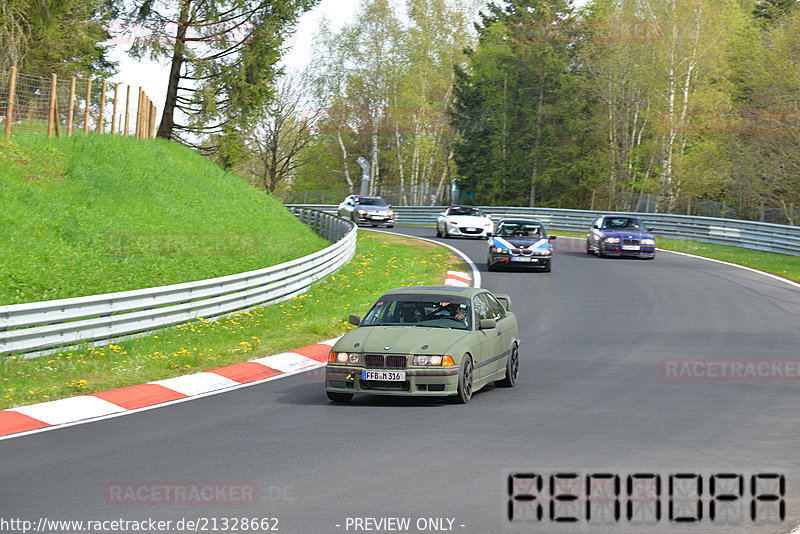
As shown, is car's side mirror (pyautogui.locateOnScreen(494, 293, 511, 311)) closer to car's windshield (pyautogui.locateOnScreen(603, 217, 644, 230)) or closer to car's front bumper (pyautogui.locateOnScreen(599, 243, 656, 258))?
car's front bumper (pyautogui.locateOnScreen(599, 243, 656, 258))

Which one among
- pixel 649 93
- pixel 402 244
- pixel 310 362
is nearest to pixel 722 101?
pixel 649 93

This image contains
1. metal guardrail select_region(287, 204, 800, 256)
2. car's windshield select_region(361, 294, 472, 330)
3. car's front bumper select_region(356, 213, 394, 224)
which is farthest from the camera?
car's front bumper select_region(356, 213, 394, 224)

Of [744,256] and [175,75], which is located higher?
[175,75]

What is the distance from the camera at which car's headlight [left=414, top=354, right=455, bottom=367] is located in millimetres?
10852

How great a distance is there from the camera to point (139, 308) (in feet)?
51.2

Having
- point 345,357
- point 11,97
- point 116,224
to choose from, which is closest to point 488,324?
point 345,357

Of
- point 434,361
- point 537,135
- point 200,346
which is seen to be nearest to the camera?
point 434,361

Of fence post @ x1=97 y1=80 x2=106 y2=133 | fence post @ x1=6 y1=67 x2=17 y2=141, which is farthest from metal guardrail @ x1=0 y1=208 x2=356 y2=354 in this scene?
fence post @ x1=97 y1=80 x2=106 y2=133

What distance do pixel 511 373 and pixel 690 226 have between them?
32.7m

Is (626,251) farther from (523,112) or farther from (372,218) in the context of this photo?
(523,112)

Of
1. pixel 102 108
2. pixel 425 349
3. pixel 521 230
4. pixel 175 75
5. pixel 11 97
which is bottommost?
pixel 425 349

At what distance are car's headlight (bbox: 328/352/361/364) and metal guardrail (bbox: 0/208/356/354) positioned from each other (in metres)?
4.69

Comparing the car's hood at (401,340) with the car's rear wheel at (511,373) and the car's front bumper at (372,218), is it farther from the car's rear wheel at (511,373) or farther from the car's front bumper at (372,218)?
the car's front bumper at (372,218)

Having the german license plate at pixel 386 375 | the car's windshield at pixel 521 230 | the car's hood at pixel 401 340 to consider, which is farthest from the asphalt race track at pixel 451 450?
the car's windshield at pixel 521 230
